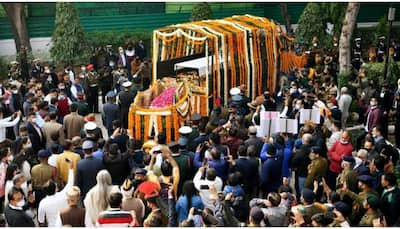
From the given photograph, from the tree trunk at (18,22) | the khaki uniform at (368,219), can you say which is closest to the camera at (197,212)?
the khaki uniform at (368,219)

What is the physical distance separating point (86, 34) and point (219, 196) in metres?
16.2

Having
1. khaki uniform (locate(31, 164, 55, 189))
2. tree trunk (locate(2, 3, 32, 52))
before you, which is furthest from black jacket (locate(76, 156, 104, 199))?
tree trunk (locate(2, 3, 32, 52))

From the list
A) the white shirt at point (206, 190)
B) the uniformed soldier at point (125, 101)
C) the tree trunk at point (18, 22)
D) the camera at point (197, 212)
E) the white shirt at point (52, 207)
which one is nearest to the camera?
the camera at point (197, 212)

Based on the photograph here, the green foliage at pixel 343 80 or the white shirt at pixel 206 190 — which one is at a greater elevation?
the green foliage at pixel 343 80

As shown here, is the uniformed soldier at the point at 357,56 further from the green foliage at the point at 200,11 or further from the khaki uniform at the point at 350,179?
the khaki uniform at the point at 350,179

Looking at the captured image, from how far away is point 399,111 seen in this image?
12.7 meters

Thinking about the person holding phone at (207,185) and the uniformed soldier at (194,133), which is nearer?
the person holding phone at (207,185)

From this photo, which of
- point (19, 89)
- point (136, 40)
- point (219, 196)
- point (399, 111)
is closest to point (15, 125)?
point (19, 89)

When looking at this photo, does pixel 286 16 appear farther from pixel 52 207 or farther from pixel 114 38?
pixel 52 207

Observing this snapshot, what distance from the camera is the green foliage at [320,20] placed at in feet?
74.7

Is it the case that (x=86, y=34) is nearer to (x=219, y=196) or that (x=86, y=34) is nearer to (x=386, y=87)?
(x=386, y=87)

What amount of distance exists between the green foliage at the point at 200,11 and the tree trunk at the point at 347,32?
8534mm

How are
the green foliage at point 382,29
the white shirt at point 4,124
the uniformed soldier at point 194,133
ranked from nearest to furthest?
the uniformed soldier at point 194,133 → the white shirt at point 4,124 → the green foliage at point 382,29

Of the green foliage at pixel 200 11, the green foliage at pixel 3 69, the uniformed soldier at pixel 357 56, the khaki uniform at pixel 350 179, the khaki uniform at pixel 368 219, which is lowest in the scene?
the green foliage at pixel 3 69
